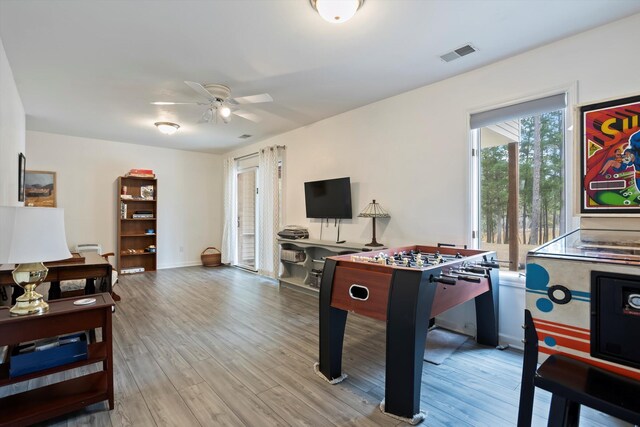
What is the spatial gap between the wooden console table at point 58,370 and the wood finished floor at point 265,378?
0.45ft

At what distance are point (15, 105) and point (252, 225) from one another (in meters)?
4.22

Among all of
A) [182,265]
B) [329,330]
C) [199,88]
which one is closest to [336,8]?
[199,88]

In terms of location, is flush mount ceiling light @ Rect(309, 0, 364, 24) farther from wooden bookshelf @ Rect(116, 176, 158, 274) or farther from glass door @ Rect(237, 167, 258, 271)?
wooden bookshelf @ Rect(116, 176, 158, 274)

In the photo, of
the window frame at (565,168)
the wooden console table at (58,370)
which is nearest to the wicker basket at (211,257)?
the wooden console table at (58,370)

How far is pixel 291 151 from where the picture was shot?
17.7 feet

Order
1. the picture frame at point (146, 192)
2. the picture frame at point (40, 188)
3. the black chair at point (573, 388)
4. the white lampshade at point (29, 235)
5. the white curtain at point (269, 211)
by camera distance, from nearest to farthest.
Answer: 1. the black chair at point (573, 388)
2. the white lampshade at point (29, 235)
3. the picture frame at point (40, 188)
4. the white curtain at point (269, 211)
5. the picture frame at point (146, 192)

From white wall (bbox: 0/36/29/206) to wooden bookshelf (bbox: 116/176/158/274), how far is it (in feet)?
8.03

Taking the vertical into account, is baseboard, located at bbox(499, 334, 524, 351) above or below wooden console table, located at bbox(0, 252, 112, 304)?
below

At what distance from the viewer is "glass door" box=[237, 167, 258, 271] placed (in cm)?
679

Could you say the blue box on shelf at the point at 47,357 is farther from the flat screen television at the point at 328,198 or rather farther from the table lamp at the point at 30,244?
the flat screen television at the point at 328,198

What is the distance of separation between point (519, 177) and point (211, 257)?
20.2 feet

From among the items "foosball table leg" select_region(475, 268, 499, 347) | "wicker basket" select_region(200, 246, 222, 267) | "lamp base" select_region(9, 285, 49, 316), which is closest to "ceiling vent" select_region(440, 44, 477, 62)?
"foosball table leg" select_region(475, 268, 499, 347)

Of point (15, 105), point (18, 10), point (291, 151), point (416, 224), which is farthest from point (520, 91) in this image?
point (15, 105)

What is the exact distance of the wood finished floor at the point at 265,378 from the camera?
1.84 metres
